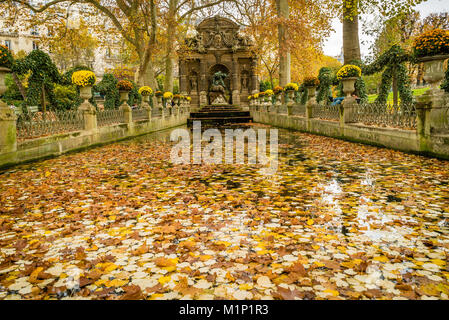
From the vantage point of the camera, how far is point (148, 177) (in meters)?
7.47

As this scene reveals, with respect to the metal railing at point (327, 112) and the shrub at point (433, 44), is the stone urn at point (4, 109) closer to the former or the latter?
the shrub at point (433, 44)

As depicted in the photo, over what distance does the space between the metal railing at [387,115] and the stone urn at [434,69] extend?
3.04 ft

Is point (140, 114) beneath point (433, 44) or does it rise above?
beneath

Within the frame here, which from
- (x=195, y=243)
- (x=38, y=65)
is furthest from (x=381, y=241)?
(x=38, y=65)

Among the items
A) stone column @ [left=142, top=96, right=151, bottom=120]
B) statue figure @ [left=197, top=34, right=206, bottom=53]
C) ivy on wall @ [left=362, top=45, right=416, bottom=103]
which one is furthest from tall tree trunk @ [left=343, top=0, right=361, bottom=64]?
statue figure @ [left=197, top=34, right=206, bottom=53]

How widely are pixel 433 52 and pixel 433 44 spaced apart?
0.66 ft

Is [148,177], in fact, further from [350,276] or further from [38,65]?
[38,65]

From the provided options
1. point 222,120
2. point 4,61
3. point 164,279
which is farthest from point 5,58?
point 222,120

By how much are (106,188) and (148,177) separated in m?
1.18

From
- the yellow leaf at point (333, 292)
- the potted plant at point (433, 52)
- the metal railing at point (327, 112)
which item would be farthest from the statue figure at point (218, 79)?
the yellow leaf at point (333, 292)

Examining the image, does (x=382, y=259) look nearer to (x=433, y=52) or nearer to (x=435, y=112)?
(x=435, y=112)

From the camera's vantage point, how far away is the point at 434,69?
8594 mm

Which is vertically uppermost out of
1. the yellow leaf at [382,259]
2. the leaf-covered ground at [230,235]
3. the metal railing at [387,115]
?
the metal railing at [387,115]

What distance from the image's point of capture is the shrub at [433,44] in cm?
830
